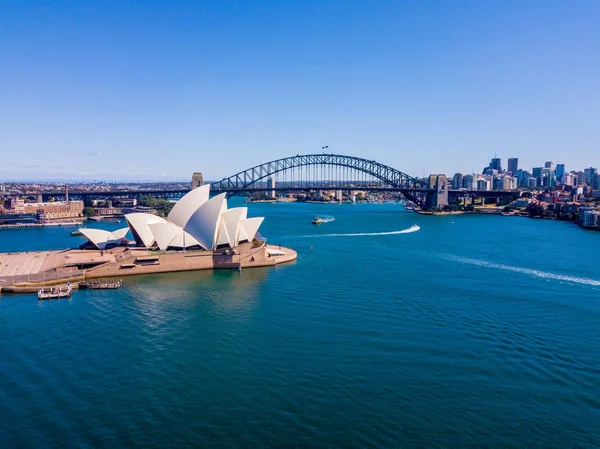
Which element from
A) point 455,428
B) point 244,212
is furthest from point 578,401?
point 244,212

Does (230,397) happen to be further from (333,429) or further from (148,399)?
(333,429)

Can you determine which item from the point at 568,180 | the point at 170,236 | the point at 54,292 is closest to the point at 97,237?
the point at 170,236

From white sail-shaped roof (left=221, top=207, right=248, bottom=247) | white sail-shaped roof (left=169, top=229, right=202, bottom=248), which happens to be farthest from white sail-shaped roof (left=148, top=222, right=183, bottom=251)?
white sail-shaped roof (left=221, top=207, right=248, bottom=247)

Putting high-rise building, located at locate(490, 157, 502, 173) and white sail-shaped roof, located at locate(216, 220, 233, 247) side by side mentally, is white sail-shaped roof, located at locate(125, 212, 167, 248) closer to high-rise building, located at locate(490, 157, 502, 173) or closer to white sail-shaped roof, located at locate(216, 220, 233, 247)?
white sail-shaped roof, located at locate(216, 220, 233, 247)

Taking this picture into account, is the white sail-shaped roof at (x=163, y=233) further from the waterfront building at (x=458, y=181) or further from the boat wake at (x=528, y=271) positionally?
the waterfront building at (x=458, y=181)

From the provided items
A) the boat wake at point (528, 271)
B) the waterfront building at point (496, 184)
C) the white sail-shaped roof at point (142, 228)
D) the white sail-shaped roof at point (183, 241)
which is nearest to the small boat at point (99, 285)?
the white sail-shaped roof at point (183, 241)

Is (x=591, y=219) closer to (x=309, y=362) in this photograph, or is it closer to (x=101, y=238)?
(x=101, y=238)
